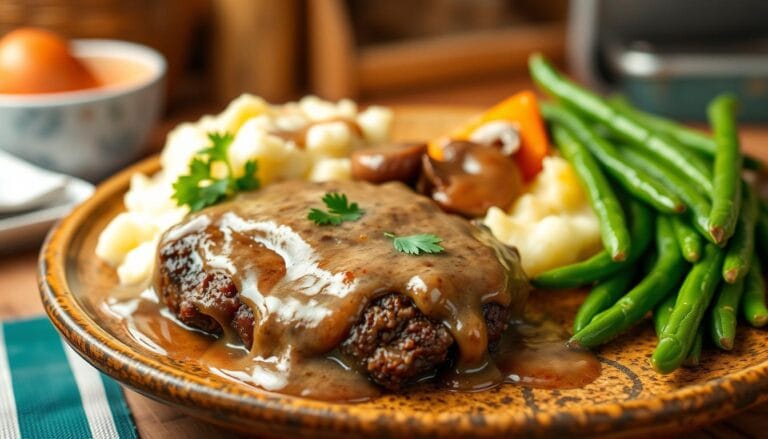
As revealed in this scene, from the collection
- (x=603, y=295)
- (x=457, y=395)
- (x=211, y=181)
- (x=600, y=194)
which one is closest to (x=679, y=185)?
(x=600, y=194)

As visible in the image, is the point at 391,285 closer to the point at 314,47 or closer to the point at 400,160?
the point at 400,160

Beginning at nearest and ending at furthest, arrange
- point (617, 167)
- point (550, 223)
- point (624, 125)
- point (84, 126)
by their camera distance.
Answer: point (550, 223) → point (617, 167) → point (624, 125) → point (84, 126)

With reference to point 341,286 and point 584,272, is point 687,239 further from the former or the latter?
point 341,286

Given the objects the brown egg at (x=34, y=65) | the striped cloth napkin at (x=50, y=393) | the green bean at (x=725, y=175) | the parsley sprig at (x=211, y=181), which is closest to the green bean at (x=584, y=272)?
the green bean at (x=725, y=175)

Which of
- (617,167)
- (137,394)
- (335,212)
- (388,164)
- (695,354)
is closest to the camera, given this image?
(695,354)

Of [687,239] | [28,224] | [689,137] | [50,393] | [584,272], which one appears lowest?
[50,393]

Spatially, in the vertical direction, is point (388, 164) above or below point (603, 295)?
above
